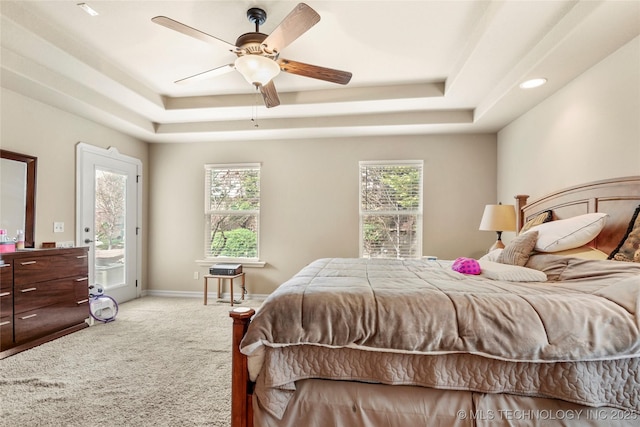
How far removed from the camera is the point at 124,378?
2133 millimetres

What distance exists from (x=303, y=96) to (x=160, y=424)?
3.27m

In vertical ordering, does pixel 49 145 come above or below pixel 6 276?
above

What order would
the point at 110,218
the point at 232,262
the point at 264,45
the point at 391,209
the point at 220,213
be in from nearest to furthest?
the point at 264,45 → the point at 110,218 → the point at 391,209 → the point at 232,262 → the point at 220,213

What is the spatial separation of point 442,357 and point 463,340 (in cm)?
12

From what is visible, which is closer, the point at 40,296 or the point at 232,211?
the point at 40,296

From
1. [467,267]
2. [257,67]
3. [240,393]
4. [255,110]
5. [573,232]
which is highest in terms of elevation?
[255,110]

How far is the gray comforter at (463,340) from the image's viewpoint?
120cm

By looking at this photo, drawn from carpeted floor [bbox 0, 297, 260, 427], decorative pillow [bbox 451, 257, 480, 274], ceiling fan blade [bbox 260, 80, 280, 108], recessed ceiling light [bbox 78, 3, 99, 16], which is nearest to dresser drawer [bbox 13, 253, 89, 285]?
carpeted floor [bbox 0, 297, 260, 427]

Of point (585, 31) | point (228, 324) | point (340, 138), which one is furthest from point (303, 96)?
point (228, 324)

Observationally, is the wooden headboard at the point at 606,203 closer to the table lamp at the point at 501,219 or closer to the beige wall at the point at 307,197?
the table lamp at the point at 501,219

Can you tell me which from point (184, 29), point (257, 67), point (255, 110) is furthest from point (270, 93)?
point (255, 110)

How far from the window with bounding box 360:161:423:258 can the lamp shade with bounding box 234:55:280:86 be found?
2.38 metres

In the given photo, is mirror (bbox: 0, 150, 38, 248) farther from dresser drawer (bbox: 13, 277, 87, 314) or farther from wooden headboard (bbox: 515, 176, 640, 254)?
wooden headboard (bbox: 515, 176, 640, 254)

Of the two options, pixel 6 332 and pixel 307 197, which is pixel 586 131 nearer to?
Result: pixel 307 197
